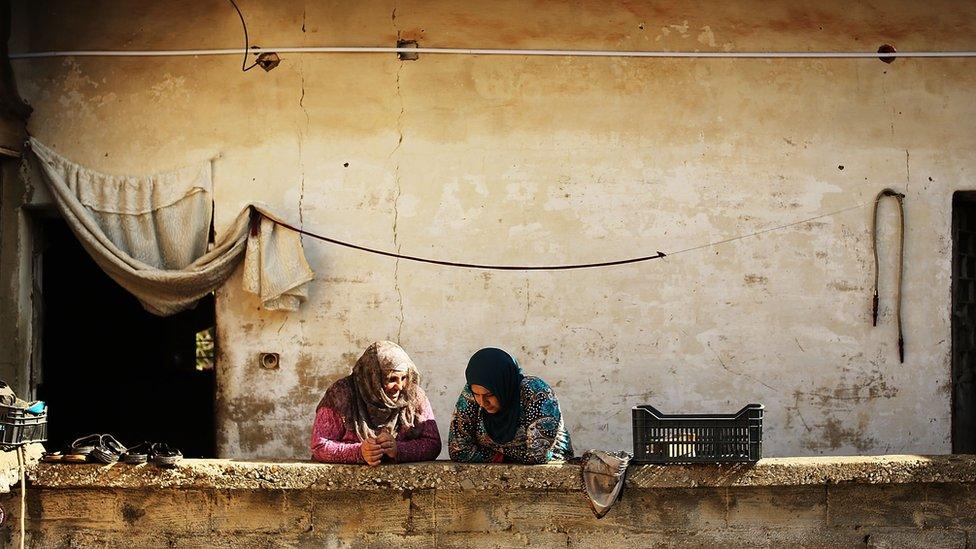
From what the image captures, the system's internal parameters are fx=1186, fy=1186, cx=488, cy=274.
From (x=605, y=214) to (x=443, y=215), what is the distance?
1.03m

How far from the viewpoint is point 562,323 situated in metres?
7.56

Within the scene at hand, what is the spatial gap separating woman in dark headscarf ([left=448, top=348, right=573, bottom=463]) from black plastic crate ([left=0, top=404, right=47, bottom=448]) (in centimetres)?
203

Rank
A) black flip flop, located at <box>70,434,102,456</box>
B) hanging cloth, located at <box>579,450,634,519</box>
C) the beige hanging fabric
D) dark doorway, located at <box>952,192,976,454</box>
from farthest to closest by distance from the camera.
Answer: dark doorway, located at <box>952,192,976,454</box> < the beige hanging fabric < black flip flop, located at <box>70,434,102,456</box> < hanging cloth, located at <box>579,450,634,519</box>

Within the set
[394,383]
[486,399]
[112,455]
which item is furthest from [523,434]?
[112,455]

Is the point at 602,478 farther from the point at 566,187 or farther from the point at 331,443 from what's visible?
the point at 566,187

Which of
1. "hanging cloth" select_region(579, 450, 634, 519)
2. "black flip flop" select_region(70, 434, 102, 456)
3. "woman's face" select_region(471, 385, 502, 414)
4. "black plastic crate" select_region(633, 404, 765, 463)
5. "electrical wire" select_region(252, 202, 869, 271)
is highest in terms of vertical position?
"electrical wire" select_region(252, 202, 869, 271)

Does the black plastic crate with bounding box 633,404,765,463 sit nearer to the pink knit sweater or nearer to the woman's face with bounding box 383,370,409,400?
the pink knit sweater

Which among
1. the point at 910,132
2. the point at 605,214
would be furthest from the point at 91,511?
the point at 910,132

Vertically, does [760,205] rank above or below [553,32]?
below

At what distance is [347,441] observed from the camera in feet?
19.2

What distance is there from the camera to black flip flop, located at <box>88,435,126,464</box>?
223 inches

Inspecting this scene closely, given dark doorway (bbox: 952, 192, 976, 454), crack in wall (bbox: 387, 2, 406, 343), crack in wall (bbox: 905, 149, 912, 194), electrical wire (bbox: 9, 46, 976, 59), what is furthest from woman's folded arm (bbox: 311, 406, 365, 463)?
dark doorway (bbox: 952, 192, 976, 454)

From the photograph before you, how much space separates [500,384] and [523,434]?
28cm

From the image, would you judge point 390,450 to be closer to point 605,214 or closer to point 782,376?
point 605,214
